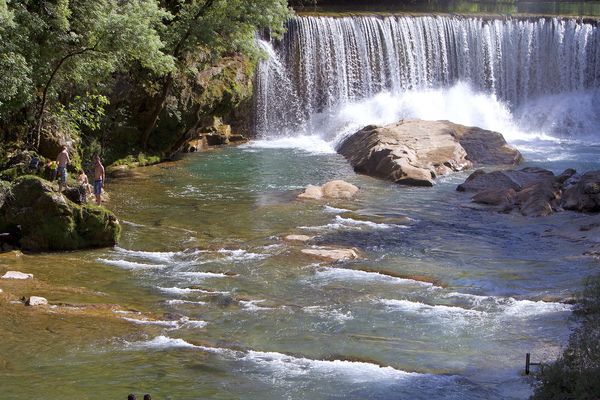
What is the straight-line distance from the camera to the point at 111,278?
52.2 feet

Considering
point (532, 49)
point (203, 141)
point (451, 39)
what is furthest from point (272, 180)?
point (532, 49)

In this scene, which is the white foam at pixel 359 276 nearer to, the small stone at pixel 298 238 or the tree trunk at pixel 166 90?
the small stone at pixel 298 238

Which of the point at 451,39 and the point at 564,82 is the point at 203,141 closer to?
the point at 451,39

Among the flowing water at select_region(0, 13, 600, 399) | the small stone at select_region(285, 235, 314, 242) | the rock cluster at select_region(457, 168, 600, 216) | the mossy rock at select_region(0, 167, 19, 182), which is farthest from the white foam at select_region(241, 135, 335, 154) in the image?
the mossy rock at select_region(0, 167, 19, 182)

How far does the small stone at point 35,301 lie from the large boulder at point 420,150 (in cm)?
1383

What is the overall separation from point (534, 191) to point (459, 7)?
25.8 metres

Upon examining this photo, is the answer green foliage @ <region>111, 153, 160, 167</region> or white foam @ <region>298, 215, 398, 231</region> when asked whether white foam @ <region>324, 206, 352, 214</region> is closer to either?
white foam @ <region>298, 215, 398, 231</region>

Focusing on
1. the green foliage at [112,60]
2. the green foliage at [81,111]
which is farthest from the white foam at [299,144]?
the green foliage at [81,111]

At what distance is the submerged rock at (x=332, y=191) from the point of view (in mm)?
23391

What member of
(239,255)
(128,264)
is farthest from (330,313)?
(128,264)

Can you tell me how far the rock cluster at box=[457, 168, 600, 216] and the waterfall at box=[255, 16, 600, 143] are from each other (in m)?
11.3

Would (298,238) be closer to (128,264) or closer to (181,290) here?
(128,264)

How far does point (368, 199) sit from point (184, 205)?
16.5 feet

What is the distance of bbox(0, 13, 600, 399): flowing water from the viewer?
11.6 metres
